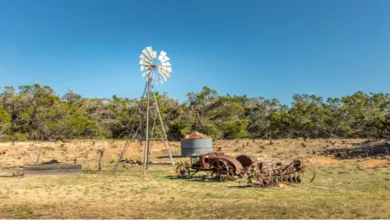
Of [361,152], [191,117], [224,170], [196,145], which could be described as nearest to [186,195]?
[224,170]

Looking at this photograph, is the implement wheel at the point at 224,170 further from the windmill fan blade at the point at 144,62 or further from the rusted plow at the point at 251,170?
the windmill fan blade at the point at 144,62

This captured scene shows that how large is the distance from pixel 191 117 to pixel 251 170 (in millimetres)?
25385

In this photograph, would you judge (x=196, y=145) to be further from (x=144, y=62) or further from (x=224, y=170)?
(x=224, y=170)

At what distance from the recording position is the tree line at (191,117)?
35.3m

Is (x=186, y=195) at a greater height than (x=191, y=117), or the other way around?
(x=191, y=117)

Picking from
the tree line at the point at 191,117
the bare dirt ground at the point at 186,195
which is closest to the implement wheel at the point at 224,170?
the bare dirt ground at the point at 186,195

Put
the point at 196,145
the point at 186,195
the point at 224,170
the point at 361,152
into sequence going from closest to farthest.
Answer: the point at 186,195 → the point at 224,170 → the point at 361,152 → the point at 196,145

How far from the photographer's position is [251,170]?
1492 centimetres

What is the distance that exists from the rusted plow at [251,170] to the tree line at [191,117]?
20994mm

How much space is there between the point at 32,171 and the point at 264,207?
38.5 feet

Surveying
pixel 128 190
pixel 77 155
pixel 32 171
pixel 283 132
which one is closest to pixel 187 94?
pixel 283 132

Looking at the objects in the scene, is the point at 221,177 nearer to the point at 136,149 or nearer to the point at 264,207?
the point at 264,207

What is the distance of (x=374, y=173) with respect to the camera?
52.6ft

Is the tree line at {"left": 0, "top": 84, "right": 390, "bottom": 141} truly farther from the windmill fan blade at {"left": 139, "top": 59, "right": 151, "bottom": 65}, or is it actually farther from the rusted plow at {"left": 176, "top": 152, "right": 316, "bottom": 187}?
the rusted plow at {"left": 176, "top": 152, "right": 316, "bottom": 187}
